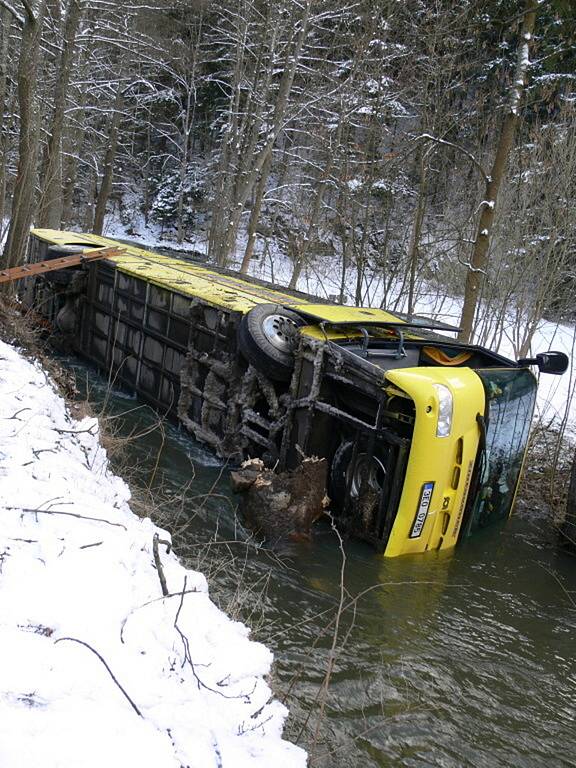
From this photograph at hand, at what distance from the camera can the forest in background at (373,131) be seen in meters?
10.8

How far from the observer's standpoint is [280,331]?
25.4 ft

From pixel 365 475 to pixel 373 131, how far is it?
975 centimetres

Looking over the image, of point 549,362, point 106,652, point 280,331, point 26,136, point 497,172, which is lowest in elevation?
point 106,652

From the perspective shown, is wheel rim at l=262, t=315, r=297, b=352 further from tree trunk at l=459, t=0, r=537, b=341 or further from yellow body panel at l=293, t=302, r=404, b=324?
tree trunk at l=459, t=0, r=537, b=341

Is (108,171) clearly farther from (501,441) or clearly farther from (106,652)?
(106,652)

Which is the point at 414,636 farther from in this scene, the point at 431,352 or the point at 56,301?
the point at 56,301

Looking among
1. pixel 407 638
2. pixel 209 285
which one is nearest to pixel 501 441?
pixel 407 638

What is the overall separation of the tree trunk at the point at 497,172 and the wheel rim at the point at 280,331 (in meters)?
2.79

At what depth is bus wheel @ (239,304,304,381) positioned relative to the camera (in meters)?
7.53

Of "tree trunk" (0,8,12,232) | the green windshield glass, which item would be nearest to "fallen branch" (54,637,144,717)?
the green windshield glass

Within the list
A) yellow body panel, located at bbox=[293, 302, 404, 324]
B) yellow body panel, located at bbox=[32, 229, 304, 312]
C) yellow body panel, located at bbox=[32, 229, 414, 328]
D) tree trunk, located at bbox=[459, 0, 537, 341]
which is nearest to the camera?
yellow body panel, located at bbox=[293, 302, 404, 324]

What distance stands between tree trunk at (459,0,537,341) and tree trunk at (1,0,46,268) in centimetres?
655

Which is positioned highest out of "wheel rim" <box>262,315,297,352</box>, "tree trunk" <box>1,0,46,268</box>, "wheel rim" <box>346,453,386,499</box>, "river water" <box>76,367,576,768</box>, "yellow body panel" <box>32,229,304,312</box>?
"tree trunk" <box>1,0,46,268</box>

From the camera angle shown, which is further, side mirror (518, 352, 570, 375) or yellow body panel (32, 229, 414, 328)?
yellow body panel (32, 229, 414, 328)
